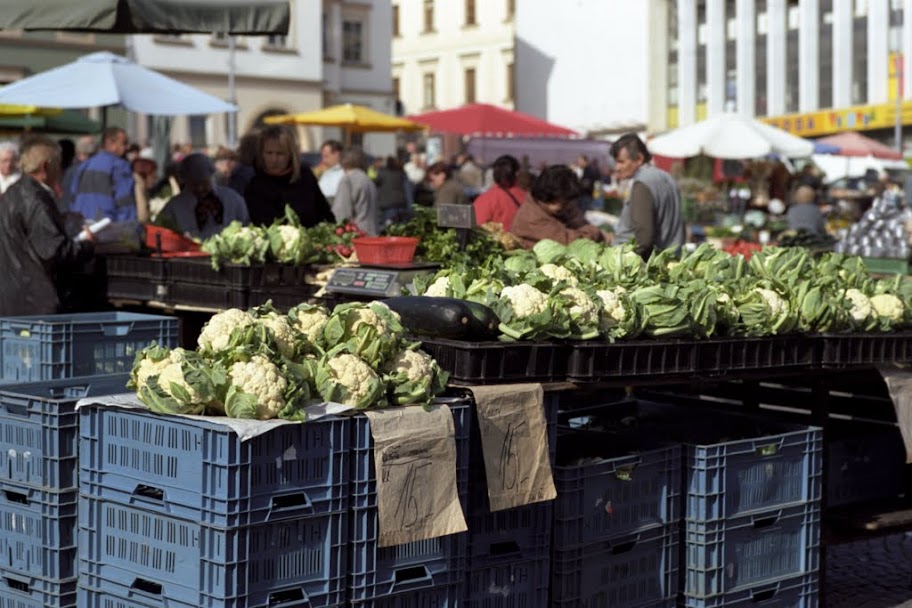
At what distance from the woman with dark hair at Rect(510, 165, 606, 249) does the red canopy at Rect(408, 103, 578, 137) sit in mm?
12769

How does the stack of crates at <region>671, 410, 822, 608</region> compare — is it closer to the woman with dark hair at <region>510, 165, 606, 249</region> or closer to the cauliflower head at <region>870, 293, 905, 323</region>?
the cauliflower head at <region>870, 293, 905, 323</region>

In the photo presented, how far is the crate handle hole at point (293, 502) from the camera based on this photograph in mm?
3764

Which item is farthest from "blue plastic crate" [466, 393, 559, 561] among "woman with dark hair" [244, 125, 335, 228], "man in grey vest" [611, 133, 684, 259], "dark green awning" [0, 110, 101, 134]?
"dark green awning" [0, 110, 101, 134]

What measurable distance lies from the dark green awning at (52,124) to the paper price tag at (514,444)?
40.4 ft

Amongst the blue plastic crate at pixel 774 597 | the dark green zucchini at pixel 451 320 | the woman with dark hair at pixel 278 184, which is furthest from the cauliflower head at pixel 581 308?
the woman with dark hair at pixel 278 184

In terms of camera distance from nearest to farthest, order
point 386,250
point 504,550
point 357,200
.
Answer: point 504,550
point 386,250
point 357,200

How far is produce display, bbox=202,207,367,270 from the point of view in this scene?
22.9 ft

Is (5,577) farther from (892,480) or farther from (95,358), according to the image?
(892,480)

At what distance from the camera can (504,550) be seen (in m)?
4.47

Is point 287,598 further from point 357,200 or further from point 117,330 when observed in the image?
point 357,200

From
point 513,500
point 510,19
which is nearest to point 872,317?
point 513,500

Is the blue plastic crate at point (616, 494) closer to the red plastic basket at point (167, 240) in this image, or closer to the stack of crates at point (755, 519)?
the stack of crates at point (755, 519)

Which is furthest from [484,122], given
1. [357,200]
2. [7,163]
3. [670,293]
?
[670,293]

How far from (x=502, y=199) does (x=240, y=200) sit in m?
2.44
